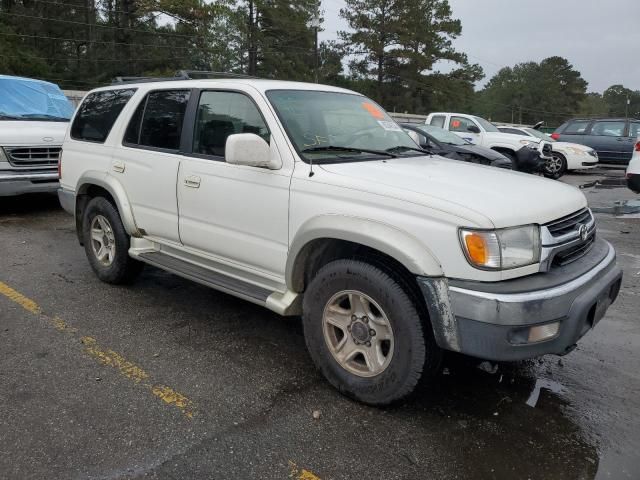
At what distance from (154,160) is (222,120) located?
73cm

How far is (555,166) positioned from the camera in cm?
1517

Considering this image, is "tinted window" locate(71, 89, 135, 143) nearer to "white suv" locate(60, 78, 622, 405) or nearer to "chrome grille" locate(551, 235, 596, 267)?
"white suv" locate(60, 78, 622, 405)

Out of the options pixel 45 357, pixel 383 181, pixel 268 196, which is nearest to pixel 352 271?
pixel 383 181

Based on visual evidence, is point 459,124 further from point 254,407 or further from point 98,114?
point 254,407

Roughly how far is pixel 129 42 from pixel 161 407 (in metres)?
41.6

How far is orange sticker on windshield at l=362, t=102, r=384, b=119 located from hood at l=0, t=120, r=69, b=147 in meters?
5.40

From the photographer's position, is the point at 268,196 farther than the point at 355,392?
Yes

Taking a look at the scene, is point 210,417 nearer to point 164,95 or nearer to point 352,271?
point 352,271

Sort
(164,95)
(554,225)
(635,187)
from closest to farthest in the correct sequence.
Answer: (554,225)
(164,95)
(635,187)

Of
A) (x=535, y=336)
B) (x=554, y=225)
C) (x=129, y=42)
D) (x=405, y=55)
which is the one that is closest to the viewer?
(x=535, y=336)

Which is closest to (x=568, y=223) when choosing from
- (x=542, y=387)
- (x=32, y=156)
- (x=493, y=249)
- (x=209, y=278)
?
(x=493, y=249)

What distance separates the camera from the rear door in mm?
16153

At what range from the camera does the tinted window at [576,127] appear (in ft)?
55.9

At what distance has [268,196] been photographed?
3.46 m
